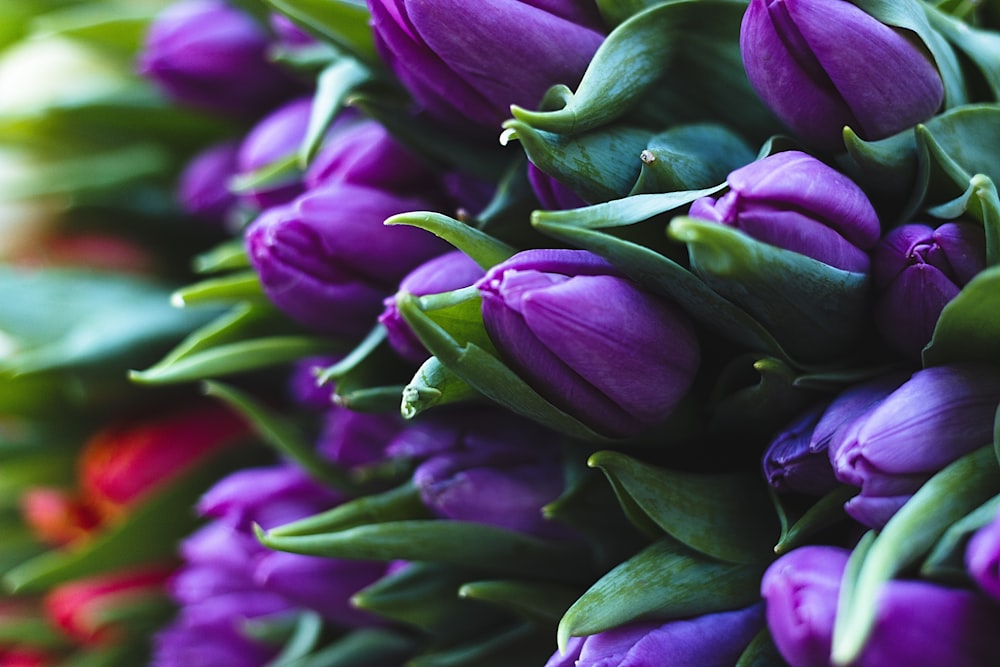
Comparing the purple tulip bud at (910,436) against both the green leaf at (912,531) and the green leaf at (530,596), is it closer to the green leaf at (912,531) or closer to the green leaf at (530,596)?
the green leaf at (912,531)

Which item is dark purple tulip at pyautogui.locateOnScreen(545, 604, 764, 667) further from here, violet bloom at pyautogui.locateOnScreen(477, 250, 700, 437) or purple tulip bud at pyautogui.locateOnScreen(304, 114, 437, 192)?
purple tulip bud at pyautogui.locateOnScreen(304, 114, 437, 192)

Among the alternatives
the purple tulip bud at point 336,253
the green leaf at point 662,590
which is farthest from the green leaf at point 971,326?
the purple tulip bud at point 336,253

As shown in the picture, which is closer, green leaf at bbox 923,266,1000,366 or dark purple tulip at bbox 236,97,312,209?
green leaf at bbox 923,266,1000,366

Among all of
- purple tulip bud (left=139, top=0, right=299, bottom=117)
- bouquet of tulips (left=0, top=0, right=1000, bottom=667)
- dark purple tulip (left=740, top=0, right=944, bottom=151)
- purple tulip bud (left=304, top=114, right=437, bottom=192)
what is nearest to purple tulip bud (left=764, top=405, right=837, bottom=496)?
bouquet of tulips (left=0, top=0, right=1000, bottom=667)

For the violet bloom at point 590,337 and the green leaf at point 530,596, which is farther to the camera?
the green leaf at point 530,596

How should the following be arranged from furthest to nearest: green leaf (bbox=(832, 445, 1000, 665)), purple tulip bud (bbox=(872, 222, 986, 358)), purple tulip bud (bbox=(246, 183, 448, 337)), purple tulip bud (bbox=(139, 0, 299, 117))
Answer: purple tulip bud (bbox=(139, 0, 299, 117)), purple tulip bud (bbox=(246, 183, 448, 337)), purple tulip bud (bbox=(872, 222, 986, 358)), green leaf (bbox=(832, 445, 1000, 665))

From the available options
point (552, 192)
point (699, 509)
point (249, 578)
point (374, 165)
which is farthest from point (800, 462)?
point (249, 578)

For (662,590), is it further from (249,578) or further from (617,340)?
(249,578)

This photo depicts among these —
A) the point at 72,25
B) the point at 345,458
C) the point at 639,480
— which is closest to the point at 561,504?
the point at 639,480

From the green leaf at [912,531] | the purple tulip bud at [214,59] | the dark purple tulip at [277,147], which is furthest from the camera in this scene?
the purple tulip bud at [214,59]
